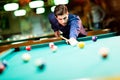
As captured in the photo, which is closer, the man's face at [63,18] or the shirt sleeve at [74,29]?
the shirt sleeve at [74,29]

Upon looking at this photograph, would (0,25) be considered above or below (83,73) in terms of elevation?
below

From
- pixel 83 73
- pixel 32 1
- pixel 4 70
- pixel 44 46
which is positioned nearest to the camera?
pixel 83 73

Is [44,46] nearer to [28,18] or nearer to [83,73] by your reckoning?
[83,73]

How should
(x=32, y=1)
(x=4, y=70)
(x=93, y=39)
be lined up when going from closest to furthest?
(x=4, y=70), (x=93, y=39), (x=32, y=1)

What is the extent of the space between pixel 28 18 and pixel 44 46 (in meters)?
4.76

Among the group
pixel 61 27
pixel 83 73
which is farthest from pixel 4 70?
pixel 61 27

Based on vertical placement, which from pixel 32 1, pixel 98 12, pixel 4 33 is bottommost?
pixel 4 33

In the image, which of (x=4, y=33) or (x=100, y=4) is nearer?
(x=100, y=4)

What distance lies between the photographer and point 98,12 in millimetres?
7418

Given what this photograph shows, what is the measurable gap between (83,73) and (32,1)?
17.4ft

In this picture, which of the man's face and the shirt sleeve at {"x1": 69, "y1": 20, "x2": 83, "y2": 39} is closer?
the shirt sleeve at {"x1": 69, "y1": 20, "x2": 83, "y2": 39}

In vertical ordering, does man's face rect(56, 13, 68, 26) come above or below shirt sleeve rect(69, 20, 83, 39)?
above

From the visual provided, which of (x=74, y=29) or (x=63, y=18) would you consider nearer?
(x=74, y=29)

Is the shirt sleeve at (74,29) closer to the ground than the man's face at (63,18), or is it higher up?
closer to the ground
